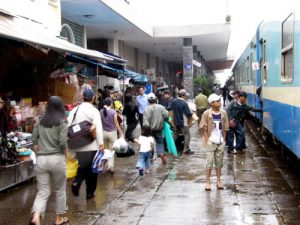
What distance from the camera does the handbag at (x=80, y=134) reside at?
21.8 feet

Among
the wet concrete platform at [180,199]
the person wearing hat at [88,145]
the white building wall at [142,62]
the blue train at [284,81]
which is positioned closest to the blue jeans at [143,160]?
the wet concrete platform at [180,199]

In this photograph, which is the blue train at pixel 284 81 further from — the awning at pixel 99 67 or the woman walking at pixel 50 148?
the awning at pixel 99 67

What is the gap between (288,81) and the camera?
24.6ft

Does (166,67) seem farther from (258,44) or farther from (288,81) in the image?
(288,81)

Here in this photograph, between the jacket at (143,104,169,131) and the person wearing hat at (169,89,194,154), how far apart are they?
1.52m

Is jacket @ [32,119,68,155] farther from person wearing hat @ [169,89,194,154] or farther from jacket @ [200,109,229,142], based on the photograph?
person wearing hat @ [169,89,194,154]

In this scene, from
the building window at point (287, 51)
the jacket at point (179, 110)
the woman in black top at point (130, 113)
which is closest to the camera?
the building window at point (287, 51)

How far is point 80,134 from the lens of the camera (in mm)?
6656

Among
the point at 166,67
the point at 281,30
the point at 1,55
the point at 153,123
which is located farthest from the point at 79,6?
the point at 166,67

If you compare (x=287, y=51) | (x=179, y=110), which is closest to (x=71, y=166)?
(x=287, y=51)

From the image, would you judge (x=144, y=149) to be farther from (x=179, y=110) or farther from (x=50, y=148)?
(x=50, y=148)

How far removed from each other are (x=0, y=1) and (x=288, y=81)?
21.4ft

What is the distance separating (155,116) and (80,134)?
3630 millimetres

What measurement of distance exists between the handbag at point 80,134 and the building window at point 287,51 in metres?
3.13
